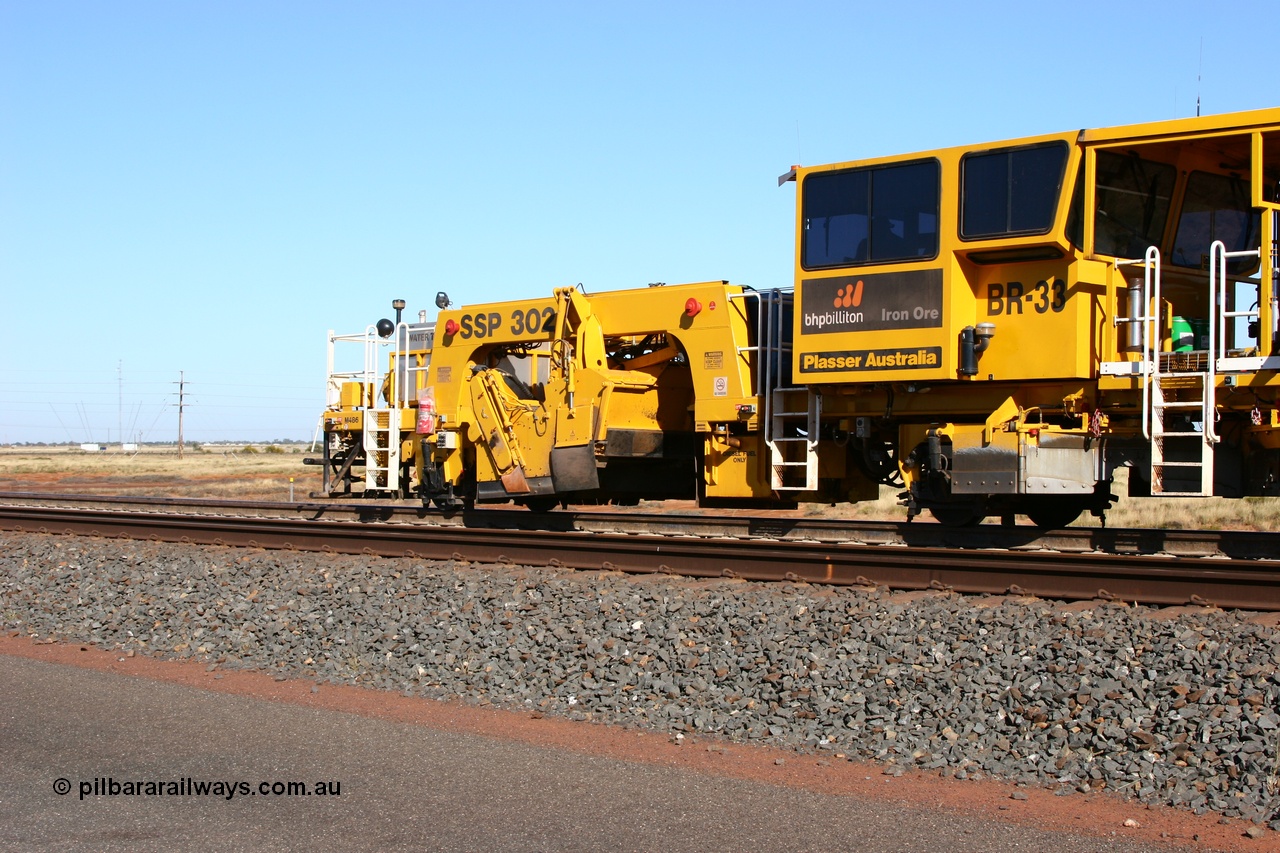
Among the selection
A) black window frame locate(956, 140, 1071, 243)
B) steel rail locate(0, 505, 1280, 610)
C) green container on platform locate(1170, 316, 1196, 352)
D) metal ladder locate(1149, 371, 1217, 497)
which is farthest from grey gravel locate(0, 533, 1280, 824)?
green container on platform locate(1170, 316, 1196, 352)

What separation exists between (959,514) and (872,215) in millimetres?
2986

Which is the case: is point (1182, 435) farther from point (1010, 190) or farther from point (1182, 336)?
point (1010, 190)

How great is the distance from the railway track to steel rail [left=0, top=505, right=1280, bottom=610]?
1cm

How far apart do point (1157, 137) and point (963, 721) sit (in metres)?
5.51

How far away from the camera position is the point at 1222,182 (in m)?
10.7

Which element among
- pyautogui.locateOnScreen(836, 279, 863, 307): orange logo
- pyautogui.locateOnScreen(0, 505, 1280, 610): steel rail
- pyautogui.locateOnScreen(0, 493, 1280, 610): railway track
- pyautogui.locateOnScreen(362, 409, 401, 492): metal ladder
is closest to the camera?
pyautogui.locateOnScreen(0, 505, 1280, 610): steel rail

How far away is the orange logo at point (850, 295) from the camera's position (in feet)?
34.9

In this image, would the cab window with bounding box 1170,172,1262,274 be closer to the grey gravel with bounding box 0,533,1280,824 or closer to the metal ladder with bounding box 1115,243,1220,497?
the metal ladder with bounding box 1115,243,1220,497

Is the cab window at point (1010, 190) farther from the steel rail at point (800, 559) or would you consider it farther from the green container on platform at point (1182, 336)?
the steel rail at point (800, 559)

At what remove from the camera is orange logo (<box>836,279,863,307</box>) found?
10641 millimetres

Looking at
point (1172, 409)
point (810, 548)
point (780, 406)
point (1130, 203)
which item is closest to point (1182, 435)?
point (1172, 409)

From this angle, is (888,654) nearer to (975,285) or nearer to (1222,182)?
(975,285)

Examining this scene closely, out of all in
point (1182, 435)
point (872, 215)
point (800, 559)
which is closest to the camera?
point (1182, 435)

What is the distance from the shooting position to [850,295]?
35.1 feet
